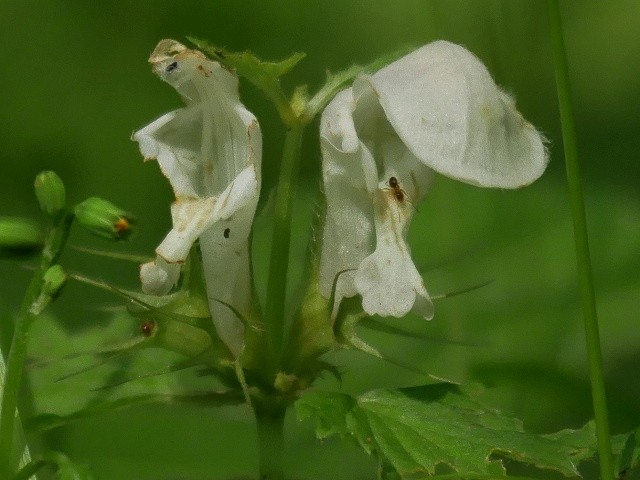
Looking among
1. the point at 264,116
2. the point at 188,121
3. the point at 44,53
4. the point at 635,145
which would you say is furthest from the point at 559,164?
the point at 188,121

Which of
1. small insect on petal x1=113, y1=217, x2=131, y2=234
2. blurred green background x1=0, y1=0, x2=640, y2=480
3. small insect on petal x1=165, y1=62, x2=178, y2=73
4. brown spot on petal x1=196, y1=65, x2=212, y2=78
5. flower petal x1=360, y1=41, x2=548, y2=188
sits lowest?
blurred green background x1=0, y1=0, x2=640, y2=480

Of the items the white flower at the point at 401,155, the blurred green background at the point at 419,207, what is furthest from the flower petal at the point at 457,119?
the blurred green background at the point at 419,207

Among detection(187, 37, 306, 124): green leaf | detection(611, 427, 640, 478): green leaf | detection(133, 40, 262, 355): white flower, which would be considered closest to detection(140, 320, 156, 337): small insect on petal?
detection(133, 40, 262, 355): white flower

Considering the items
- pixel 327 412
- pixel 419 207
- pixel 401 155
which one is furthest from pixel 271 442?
pixel 419 207

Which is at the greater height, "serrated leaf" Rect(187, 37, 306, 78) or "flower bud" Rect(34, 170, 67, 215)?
"serrated leaf" Rect(187, 37, 306, 78)

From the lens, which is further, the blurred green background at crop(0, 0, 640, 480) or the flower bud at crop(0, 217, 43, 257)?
the blurred green background at crop(0, 0, 640, 480)

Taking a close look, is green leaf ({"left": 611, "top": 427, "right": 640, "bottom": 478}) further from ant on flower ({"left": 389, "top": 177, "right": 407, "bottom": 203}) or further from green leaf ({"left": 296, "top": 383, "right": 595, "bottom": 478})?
ant on flower ({"left": 389, "top": 177, "right": 407, "bottom": 203})

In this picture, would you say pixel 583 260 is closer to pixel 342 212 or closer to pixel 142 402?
pixel 342 212
